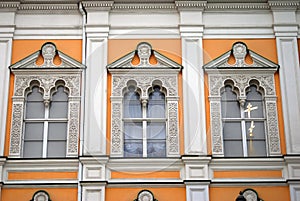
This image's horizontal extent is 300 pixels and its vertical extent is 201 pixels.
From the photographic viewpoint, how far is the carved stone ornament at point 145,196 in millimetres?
14727

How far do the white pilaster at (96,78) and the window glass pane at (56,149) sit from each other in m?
0.65

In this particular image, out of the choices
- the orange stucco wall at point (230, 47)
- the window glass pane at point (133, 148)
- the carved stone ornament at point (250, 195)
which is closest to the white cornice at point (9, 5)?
the window glass pane at point (133, 148)

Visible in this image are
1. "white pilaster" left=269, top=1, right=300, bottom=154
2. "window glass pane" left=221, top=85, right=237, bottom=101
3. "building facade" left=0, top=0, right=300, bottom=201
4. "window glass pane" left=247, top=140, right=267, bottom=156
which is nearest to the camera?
"building facade" left=0, top=0, right=300, bottom=201

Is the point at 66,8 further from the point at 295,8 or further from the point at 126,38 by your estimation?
the point at 295,8

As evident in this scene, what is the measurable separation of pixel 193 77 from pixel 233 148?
2128mm

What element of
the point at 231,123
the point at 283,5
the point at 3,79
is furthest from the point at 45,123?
the point at 283,5

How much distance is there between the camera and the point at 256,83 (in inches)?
637

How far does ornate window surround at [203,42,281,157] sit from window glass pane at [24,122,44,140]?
441cm

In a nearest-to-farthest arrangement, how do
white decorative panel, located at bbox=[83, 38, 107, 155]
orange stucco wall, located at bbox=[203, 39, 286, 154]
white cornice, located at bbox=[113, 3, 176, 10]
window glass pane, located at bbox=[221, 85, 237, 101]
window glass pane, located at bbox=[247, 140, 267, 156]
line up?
white decorative panel, located at bbox=[83, 38, 107, 155] < window glass pane, located at bbox=[247, 140, 267, 156] < window glass pane, located at bbox=[221, 85, 237, 101] < orange stucco wall, located at bbox=[203, 39, 286, 154] < white cornice, located at bbox=[113, 3, 176, 10]

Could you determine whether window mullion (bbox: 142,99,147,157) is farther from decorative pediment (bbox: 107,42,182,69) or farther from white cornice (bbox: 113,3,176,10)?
white cornice (bbox: 113,3,176,10)

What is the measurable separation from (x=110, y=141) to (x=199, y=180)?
2.44 m

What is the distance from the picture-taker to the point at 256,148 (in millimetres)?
15602

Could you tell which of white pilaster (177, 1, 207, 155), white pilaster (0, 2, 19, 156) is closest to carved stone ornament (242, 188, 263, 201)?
white pilaster (177, 1, 207, 155)

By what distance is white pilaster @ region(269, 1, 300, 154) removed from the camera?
1543cm
